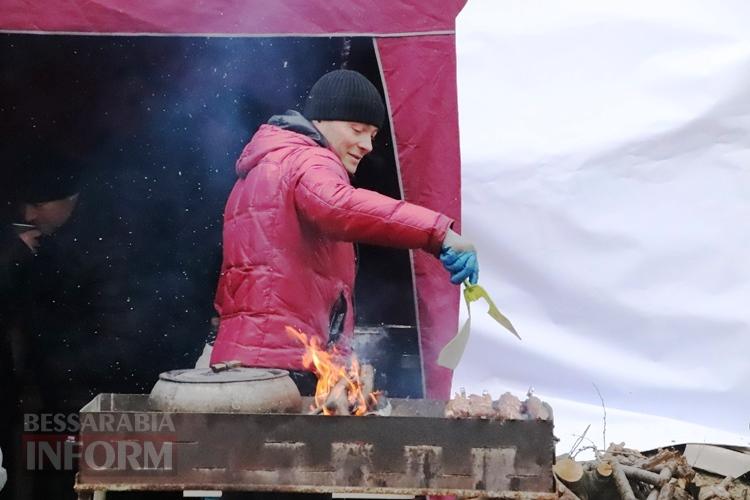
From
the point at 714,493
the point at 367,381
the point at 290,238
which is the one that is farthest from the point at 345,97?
the point at 714,493

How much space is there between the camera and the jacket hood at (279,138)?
492 cm

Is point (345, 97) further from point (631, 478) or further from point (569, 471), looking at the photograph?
point (631, 478)

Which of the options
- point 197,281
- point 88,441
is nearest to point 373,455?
point 88,441

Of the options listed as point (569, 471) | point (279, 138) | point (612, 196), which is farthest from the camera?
point (612, 196)

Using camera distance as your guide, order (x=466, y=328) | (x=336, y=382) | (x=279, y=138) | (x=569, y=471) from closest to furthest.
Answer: (x=336, y=382) → (x=466, y=328) → (x=279, y=138) → (x=569, y=471)

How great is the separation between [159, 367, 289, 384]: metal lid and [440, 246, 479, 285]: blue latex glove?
994 mm

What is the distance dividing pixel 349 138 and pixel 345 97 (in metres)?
0.23

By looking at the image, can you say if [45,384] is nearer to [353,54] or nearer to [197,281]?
[197,281]

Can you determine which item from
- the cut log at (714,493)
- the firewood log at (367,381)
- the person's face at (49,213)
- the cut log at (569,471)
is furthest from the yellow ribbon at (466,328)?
the person's face at (49,213)

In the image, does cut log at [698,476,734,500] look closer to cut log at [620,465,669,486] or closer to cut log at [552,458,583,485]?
cut log at [620,465,669,486]

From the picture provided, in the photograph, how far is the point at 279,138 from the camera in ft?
16.2

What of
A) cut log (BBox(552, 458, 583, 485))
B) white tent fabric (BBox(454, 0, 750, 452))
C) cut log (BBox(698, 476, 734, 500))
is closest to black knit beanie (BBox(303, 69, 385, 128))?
white tent fabric (BBox(454, 0, 750, 452))

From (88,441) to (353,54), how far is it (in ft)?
8.08

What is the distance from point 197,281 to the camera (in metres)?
5.00
